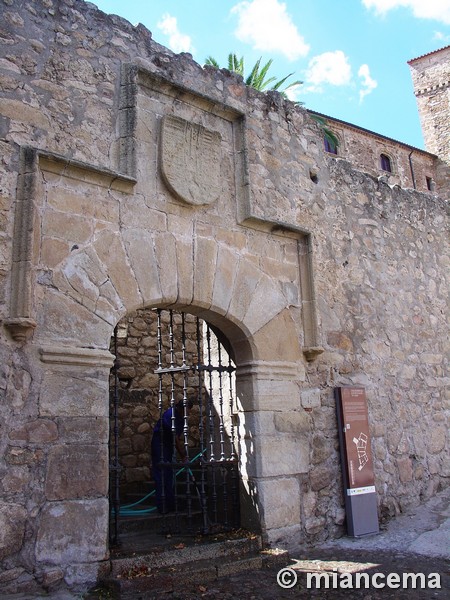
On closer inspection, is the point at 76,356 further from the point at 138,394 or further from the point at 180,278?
the point at 138,394

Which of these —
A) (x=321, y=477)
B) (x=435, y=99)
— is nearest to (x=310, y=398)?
(x=321, y=477)

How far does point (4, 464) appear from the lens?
317 cm

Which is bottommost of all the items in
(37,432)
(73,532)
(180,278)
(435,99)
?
Result: (73,532)

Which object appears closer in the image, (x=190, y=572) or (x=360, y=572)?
(x=190, y=572)

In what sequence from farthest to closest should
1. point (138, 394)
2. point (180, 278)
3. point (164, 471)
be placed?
point (138, 394)
point (164, 471)
point (180, 278)

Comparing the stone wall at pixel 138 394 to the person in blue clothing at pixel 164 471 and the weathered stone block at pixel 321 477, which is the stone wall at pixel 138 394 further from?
the weathered stone block at pixel 321 477

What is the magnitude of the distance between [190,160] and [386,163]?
19.1 metres

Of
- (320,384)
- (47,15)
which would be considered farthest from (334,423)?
(47,15)

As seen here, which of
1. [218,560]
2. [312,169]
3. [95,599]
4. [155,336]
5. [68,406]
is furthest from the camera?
[155,336]

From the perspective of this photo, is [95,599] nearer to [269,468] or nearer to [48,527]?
[48,527]

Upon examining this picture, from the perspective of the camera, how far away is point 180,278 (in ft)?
13.7

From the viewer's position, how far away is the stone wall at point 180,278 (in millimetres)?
3354

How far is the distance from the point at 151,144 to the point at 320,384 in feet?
8.02

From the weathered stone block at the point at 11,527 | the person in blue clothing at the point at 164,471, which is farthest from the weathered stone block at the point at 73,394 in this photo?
the person in blue clothing at the point at 164,471
